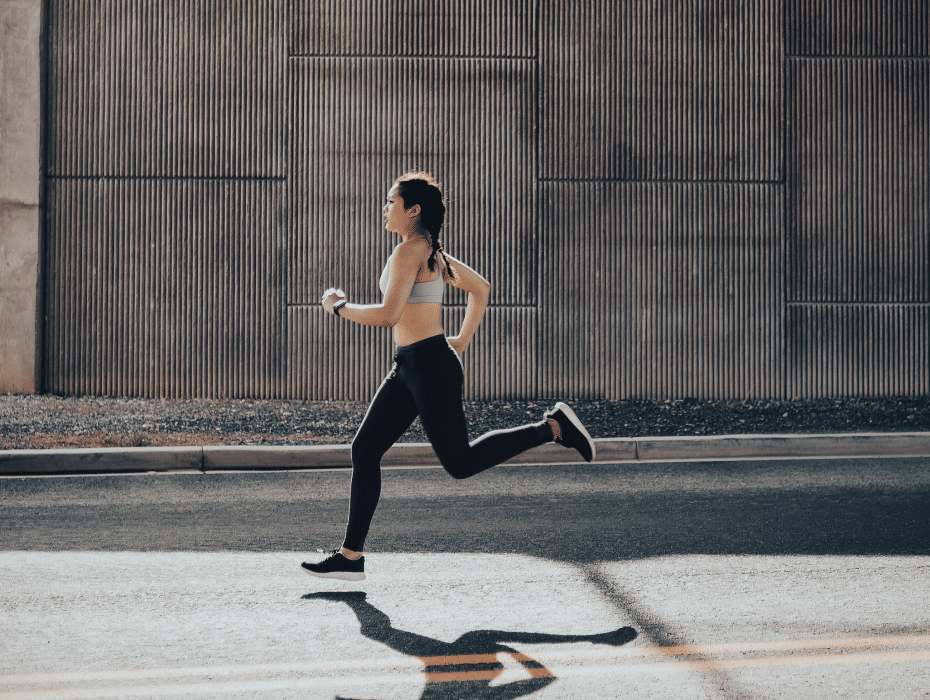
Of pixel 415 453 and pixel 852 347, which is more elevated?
pixel 852 347

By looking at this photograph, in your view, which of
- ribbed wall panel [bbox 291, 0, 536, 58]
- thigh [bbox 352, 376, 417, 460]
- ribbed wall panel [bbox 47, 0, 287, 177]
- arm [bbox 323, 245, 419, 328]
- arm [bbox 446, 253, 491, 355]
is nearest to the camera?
arm [bbox 323, 245, 419, 328]

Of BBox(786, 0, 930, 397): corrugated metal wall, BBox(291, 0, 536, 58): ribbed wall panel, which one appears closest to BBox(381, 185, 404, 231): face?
BBox(291, 0, 536, 58): ribbed wall panel

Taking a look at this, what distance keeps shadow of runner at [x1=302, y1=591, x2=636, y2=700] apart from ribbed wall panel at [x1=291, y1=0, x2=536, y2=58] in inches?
345

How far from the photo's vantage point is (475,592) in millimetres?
4371

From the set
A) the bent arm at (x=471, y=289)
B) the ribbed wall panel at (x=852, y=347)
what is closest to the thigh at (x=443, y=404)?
the bent arm at (x=471, y=289)

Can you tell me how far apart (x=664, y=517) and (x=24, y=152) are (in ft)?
29.2

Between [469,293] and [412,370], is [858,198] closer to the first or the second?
[469,293]

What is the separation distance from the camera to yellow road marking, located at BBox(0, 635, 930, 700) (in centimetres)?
321

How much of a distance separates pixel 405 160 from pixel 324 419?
3.56 m

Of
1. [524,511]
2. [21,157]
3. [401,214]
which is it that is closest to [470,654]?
[401,214]

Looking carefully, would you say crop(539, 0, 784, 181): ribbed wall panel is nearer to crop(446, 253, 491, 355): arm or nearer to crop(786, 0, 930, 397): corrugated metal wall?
crop(786, 0, 930, 397): corrugated metal wall

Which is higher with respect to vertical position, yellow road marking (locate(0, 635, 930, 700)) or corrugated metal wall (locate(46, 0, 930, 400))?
corrugated metal wall (locate(46, 0, 930, 400))

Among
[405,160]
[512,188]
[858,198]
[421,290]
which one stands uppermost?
[405,160]

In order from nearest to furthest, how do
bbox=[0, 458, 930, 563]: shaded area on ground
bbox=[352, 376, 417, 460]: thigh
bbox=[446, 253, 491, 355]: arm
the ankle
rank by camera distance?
bbox=[352, 376, 417, 460]: thigh, bbox=[446, 253, 491, 355]: arm, the ankle, bbox=[0, 458, 930, 563]: shaded area on ground
